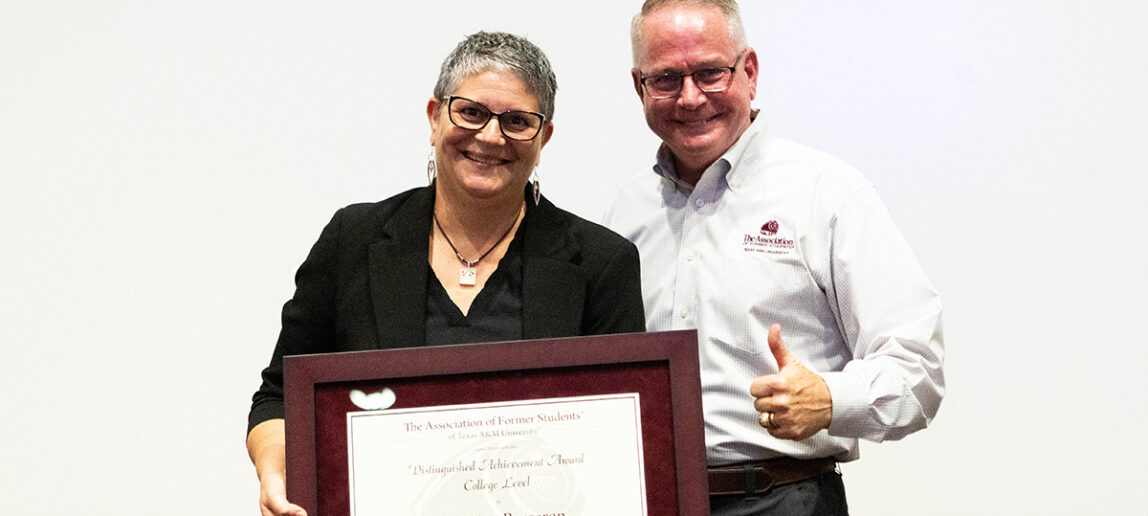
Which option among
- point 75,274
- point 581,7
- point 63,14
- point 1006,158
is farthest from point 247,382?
point 1006,158

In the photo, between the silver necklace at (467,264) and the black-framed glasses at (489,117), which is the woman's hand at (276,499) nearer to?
the silver necklace at (467,264)

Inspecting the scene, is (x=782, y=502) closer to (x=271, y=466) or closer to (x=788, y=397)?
(x=788, y=397)

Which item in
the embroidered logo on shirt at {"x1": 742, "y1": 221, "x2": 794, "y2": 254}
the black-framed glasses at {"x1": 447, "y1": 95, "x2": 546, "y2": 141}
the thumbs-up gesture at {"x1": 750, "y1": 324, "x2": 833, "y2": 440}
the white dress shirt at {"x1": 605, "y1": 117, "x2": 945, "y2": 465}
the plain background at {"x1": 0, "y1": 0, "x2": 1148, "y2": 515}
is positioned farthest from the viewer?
the plain background at {"x1": 0, "y1": 0, "x2": 1148, "y2": 515}

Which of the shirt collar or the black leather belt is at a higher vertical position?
the shirt collar

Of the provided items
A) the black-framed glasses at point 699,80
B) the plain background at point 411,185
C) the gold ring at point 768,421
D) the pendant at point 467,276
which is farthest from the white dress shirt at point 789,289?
the plain background at point 411,185

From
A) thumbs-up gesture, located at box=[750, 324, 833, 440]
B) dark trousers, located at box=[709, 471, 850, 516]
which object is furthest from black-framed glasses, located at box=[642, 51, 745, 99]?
dark trousers, located at box=[709, 471, 850, 516]

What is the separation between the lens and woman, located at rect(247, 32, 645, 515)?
1.70 meters

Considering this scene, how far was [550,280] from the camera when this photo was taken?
174cm

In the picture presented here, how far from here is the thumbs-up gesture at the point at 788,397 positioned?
1616 millimetres

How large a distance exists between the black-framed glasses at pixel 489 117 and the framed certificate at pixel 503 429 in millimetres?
396

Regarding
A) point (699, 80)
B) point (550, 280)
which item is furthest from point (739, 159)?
point (550, 280)

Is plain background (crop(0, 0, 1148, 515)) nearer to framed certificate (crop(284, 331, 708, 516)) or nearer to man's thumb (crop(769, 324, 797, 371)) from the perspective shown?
man's thumb (crop(769, 324, 797, 371))

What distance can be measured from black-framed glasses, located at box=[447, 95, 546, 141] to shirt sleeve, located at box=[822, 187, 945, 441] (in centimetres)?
61

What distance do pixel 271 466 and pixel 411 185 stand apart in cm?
135
